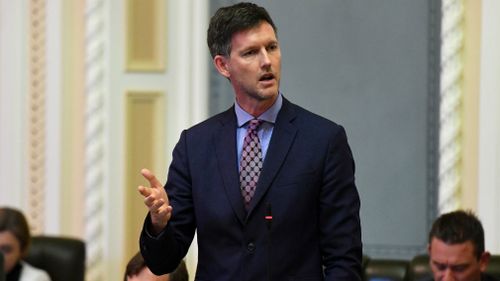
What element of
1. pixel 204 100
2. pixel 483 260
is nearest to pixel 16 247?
pixel 204 100

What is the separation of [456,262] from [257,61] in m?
1.73

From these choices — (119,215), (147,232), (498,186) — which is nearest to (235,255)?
(147,232)

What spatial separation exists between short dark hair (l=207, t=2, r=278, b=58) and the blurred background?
2.81m

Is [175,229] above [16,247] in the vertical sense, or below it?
above

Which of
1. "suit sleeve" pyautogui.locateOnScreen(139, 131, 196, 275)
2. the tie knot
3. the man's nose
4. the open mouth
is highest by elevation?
the open mouth

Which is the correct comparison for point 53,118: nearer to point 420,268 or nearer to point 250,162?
point 420,268

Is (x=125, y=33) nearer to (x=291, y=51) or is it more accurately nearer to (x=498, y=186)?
(x=291, y=51)

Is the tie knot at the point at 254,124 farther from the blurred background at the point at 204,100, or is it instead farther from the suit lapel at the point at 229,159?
the blurred background at the point at 204,100

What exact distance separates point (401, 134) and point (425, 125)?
0.12 meters

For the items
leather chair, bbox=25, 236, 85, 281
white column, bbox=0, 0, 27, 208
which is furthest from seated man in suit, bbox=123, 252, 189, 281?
white column, bbox=0, 0, 27, 208

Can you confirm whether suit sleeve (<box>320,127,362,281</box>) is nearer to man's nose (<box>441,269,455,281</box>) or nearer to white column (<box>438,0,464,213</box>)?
man's nose (<box>441,269,455,281</box>)

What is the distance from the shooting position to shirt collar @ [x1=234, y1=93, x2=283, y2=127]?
2785 millimetres

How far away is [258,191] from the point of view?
2666mm

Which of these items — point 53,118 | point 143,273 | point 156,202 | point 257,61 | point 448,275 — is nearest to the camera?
point 156,202
